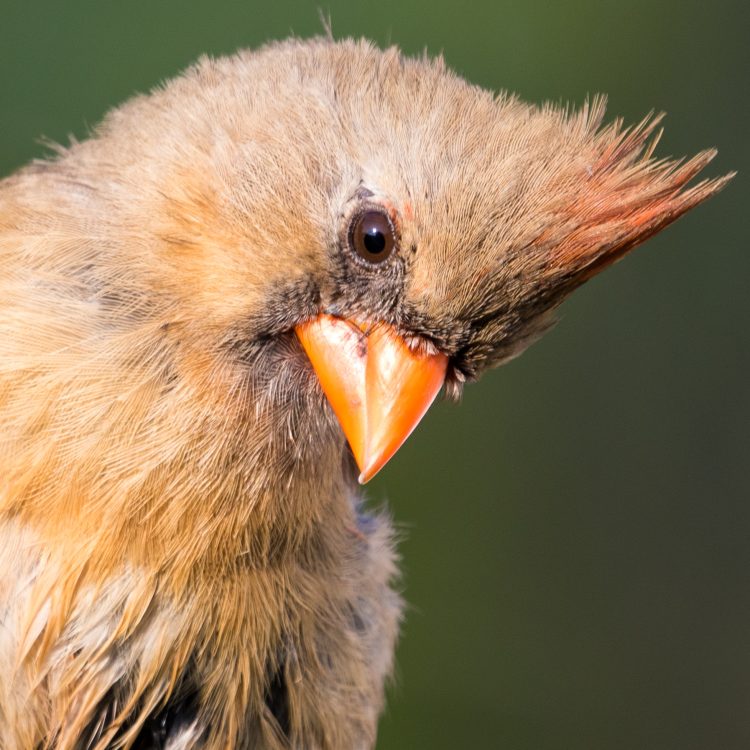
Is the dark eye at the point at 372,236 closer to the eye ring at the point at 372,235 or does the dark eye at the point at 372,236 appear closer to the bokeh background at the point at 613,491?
the eye ring at the point at 372,235

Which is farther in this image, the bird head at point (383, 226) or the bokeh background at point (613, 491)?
the bokeh background at point (613, 491)

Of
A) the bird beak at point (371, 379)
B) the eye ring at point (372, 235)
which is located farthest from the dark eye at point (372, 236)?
the bird beak at point (371, 379)

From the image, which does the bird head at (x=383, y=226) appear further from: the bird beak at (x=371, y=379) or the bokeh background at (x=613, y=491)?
the bokeh background at (x=613, y=491)

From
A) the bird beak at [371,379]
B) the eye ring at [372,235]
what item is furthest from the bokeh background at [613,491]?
the eye ring at [372,235]

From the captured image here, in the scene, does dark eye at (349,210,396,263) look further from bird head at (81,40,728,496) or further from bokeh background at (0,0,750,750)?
bokeh background at (0,0,750,750)

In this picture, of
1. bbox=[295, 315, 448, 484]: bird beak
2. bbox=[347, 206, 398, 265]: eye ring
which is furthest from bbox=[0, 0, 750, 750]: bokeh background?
bbox=[347, 206, 398, 265]: eye ring

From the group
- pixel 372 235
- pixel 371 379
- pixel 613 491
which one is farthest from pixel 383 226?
pixel 613 491

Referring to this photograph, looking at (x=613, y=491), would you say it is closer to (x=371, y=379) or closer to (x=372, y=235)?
(x=371, y=379)

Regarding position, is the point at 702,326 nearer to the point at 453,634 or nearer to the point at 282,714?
the point at 453,634

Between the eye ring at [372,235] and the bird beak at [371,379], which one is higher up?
the eye ring at [372,235]
